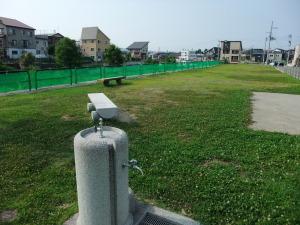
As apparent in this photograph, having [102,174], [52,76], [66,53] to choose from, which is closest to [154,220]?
[102,174]

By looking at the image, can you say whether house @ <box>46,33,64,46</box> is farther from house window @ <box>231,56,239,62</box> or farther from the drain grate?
the drain grate

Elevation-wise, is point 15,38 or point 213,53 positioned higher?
point 15,38

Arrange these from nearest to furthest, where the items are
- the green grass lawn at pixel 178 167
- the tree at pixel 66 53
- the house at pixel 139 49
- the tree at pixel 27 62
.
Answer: the green grass lawn at pixel 178 167
the tree at pixel 66 53
the tree at pixel 27 62
the house at pixel 139 49

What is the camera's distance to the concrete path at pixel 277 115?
7.47m

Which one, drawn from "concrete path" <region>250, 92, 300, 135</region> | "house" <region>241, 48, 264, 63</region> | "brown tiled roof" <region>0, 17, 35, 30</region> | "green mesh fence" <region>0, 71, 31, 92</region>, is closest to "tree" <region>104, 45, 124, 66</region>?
"brown tiled roof" <region>0, 17, 35, 30</region>

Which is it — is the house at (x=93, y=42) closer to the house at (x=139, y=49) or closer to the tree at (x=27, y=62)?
the house at (x=139, y=49)

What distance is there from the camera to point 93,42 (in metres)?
72.9

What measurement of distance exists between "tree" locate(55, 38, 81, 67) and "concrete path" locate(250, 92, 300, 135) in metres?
33.8

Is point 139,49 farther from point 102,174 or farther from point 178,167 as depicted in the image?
point 102,174

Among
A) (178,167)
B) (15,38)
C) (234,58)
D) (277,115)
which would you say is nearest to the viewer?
(178,167)

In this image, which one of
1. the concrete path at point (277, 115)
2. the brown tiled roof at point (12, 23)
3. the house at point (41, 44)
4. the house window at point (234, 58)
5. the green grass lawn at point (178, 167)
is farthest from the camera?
the house window at point (234, 58)

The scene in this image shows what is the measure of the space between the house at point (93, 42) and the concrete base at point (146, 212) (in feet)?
234

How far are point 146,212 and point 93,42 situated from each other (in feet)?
242

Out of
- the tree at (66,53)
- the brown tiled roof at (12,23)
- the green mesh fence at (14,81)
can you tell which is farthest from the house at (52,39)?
the green mesh fence at (14,81)
